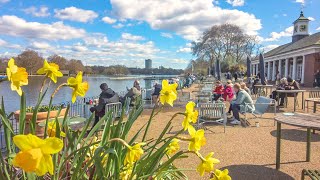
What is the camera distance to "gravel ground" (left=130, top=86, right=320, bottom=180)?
4.04m

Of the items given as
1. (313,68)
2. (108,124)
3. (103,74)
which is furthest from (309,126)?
(103,74)

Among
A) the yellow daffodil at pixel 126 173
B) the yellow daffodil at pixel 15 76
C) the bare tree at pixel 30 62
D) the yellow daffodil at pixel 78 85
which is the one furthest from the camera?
the bare tree at pixel 30 62

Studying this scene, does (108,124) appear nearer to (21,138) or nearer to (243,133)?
(21,138)

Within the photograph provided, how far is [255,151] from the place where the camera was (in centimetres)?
515

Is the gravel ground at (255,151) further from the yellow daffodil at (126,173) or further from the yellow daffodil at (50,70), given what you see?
the yellow daffodil at (50,70)

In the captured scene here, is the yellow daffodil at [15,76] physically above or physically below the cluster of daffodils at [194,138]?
above

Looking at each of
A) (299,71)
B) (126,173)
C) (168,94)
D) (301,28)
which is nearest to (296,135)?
(168,94)

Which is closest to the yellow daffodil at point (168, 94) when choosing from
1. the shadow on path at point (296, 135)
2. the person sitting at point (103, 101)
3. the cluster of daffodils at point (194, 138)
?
the cluster of daffodils at point (194, 138)

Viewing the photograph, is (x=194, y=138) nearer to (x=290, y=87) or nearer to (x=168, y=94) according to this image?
(x=168, y=94)

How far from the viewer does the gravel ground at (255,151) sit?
13.3ft

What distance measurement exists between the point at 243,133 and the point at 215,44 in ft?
140

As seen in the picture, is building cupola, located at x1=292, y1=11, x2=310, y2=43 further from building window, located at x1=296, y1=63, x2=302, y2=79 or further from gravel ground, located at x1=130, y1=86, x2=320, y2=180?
gravel ground, located at x1=130, y1=86, x2=320, y2=180

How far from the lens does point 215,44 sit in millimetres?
47625

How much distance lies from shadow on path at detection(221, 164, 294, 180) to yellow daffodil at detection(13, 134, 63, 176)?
137 inches
